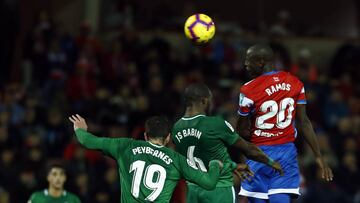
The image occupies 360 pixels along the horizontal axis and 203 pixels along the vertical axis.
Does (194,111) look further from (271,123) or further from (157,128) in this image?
(271,123)

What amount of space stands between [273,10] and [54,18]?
5.62m

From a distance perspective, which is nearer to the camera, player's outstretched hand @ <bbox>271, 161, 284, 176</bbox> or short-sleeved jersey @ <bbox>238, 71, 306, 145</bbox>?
player's outstretched hand @ <bbox>271, 161, 284, 176</bbox>

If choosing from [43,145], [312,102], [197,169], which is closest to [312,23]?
[312,102]

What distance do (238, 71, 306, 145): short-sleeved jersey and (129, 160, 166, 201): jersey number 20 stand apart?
119 centimetres

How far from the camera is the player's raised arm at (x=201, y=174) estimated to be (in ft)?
25.7

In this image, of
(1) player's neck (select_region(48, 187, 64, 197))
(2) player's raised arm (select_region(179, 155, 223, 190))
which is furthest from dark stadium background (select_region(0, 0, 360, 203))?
(2) player's raised arm (select_region(179, 155, 223, 190))

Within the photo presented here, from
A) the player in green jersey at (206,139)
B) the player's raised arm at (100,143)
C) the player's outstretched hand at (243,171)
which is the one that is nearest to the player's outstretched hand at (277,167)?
the player in green jersey at (206,139)

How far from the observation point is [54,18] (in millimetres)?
19453

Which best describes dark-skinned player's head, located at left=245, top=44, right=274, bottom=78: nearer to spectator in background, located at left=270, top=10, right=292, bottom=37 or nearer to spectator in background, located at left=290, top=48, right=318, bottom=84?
spectator in background, located at left=290, top=48, right=318, bottom=84

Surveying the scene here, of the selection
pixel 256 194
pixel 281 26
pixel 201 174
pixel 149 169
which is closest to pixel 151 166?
pixel 149 169

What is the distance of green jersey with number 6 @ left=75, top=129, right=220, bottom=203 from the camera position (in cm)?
786

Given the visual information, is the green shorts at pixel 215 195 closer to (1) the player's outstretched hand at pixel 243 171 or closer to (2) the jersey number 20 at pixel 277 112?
(1) the player's outstretched hand at pixel 243 171

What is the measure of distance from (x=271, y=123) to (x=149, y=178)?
1510 mm

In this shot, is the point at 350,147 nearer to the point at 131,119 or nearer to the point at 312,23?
the point at 131,119
